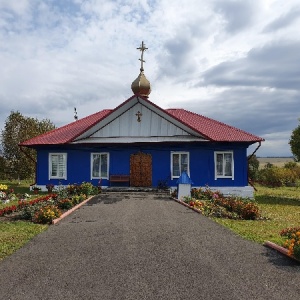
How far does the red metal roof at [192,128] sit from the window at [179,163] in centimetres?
198

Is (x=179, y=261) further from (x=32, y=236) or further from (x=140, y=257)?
(x=32, y=236)

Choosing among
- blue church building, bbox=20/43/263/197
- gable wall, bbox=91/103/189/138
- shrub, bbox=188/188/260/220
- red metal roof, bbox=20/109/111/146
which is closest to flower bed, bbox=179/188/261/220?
shrub, bbox=188/188/260/220

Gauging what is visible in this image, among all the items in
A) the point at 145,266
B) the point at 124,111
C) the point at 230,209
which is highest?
the point at 124,111

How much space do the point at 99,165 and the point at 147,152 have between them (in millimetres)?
3366

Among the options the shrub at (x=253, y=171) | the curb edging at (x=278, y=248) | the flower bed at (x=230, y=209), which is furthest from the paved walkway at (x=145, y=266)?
the shrub at (x=253, y=171)

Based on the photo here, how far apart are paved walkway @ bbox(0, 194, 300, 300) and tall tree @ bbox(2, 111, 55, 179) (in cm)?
2578

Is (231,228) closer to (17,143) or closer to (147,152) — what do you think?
(147,152)

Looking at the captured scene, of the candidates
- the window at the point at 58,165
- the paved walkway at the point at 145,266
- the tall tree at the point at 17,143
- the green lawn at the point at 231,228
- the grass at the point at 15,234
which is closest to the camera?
the paved walkway at the point at 145,266

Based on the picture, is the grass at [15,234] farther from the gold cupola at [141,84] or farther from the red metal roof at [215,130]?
the gold cupola at [141,84]

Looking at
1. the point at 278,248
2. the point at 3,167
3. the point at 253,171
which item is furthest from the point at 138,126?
the point at 253,171

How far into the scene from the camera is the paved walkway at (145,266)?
18.9ft

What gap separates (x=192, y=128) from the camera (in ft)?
71.7

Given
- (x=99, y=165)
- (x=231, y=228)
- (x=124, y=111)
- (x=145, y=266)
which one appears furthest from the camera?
(x=99, y=165)

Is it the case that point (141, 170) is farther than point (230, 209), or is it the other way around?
point (141, 170)
